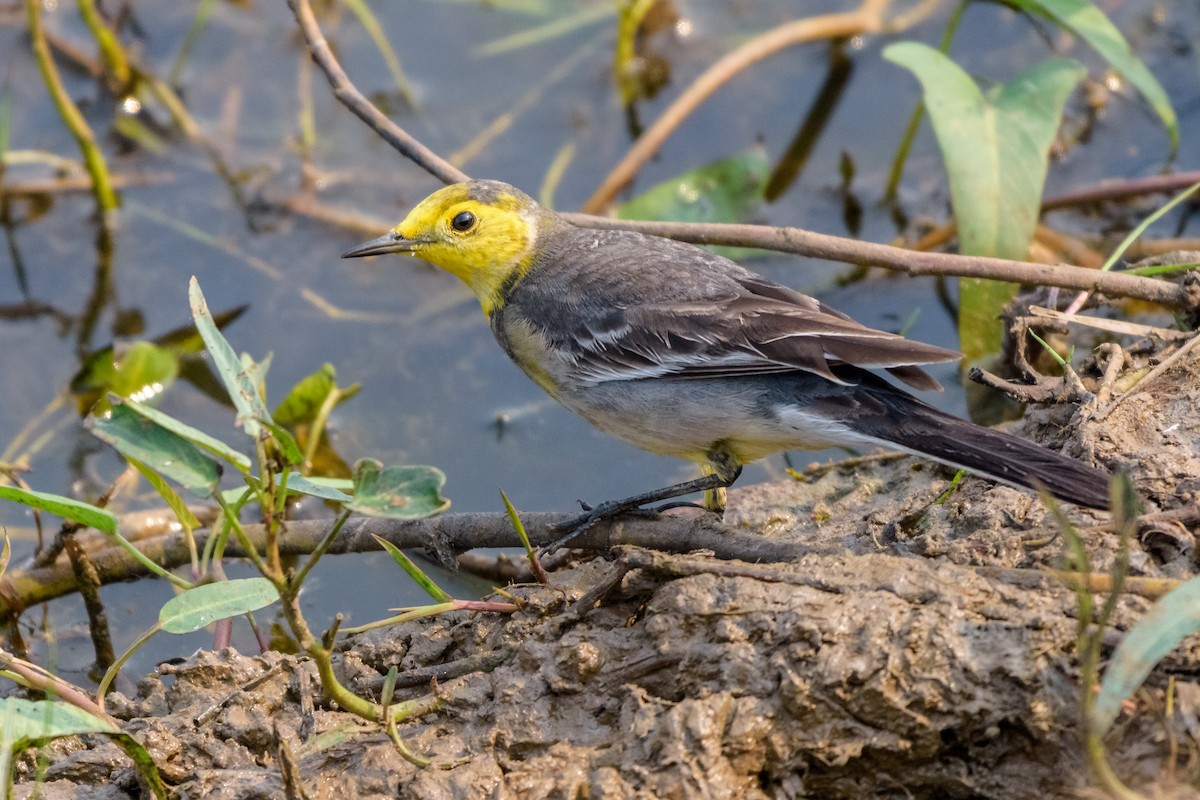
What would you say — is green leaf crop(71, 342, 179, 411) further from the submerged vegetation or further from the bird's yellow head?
the bird's yellow head

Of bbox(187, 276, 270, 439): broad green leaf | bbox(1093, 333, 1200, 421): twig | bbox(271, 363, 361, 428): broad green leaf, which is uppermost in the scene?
bbox(187, 276, 270, 439): broad green leaf

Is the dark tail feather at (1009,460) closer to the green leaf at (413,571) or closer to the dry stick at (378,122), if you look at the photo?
the green leaf at (413,571)

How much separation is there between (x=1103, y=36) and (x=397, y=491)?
19.3 ft

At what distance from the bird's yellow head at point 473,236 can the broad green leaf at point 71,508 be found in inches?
103

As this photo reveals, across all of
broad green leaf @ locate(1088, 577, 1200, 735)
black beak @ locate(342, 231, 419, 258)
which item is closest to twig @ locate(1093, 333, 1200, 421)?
broad green leaf @ locate(1088, 577, 1200, 735)

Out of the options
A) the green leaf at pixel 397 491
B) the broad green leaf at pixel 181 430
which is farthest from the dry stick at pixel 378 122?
the green leaf at pixel 397 491

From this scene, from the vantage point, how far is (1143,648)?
3316mm

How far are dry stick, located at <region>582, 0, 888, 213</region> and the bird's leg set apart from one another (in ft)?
11.3

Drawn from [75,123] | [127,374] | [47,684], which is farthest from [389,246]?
[75,123]

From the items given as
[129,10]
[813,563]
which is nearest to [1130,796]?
[813,563]

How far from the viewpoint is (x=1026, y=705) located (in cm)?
387

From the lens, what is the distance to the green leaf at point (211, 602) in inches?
170

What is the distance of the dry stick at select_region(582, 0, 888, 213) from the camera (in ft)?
30.2

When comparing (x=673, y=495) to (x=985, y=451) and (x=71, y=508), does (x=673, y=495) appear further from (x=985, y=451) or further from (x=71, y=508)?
(x=71, y=508)
